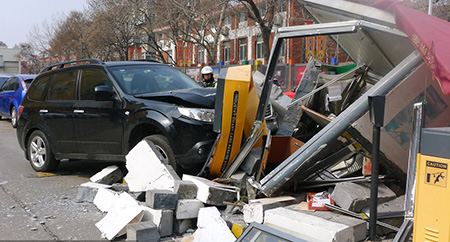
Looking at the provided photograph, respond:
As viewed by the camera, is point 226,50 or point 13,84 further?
point 226,50

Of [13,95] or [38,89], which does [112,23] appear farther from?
[38,89]

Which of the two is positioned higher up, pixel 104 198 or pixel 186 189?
pixel 186 189

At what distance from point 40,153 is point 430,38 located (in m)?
6.70

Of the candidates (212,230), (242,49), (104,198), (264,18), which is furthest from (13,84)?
(242,49)

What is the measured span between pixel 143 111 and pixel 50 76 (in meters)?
2.81

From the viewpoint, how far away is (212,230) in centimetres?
415

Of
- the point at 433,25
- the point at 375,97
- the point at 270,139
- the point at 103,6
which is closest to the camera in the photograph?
the point at 375,97

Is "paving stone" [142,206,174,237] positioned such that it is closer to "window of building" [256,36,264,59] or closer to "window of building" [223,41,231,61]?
"window of building" [256,36,264,59]

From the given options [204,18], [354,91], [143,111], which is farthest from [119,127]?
[204,18]

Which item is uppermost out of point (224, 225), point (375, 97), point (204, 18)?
point (204, 18)

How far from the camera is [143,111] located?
5.85 meters

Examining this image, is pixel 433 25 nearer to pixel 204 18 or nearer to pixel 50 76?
pixel 50 76

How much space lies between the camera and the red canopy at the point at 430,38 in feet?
10.1

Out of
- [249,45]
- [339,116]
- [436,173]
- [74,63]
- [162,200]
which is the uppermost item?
[249,45]
